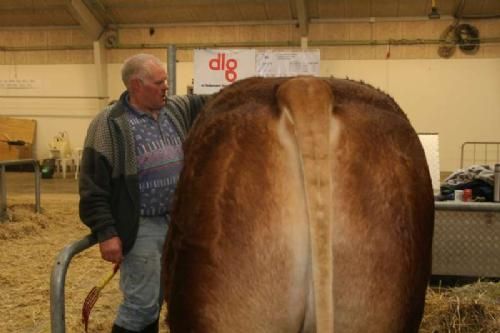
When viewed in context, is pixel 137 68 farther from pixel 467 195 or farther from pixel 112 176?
pixel 467 195

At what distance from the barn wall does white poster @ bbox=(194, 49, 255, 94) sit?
10702mm

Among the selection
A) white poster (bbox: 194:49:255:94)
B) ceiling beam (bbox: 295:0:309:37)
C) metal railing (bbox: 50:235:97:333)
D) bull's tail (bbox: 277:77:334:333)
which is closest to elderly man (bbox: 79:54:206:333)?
metal railing (bbox: 50:235:97:333)

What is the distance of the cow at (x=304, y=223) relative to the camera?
1.39m

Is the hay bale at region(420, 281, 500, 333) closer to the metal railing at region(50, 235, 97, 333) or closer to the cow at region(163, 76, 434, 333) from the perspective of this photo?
the cow at region(163, 76, 434, 333)

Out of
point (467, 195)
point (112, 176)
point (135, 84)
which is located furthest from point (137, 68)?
point (467, 195)

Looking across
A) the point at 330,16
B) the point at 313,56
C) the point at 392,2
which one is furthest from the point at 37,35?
the point at 313,56

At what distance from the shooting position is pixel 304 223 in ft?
4.56

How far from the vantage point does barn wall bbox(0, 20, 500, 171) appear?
45.4 feet

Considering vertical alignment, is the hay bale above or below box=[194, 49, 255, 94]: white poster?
below

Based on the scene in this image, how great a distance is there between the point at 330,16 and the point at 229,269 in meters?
13.8

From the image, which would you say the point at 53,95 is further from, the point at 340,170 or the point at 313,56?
the point at 340,170

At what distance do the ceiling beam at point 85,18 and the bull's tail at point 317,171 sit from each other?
13885 mm

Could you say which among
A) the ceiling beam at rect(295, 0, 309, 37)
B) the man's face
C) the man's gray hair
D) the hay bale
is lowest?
the hay bale

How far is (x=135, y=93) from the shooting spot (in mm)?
2834
